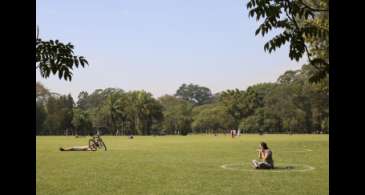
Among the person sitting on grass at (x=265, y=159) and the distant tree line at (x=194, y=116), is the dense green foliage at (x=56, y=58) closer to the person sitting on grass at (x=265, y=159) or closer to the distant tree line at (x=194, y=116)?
the person sitting on grass at (x=265, y=159)

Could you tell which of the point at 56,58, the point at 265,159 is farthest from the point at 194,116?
the point at 56,58

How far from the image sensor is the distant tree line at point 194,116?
84.7 meters

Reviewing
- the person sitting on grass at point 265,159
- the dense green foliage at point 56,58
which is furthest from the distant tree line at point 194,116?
the dense green foliage at point 56,58

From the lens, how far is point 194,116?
10550 cm

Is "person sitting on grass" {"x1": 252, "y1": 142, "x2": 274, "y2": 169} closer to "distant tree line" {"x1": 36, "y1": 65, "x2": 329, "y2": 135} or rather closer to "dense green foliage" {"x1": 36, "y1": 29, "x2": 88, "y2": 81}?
"dense green foliage" {"x1": 36, "y1": 29, "x2": 88, "y2": 81}

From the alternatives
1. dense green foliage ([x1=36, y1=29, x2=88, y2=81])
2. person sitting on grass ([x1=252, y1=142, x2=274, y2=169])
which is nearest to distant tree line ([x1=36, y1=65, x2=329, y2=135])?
person sitting on grass ([x1=252, y1=142, x2=274, y2=169])

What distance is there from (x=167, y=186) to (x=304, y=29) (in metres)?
9.72

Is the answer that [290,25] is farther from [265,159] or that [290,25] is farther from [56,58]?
[265,159]

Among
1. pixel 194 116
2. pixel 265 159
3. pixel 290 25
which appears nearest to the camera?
pixel 290 25
